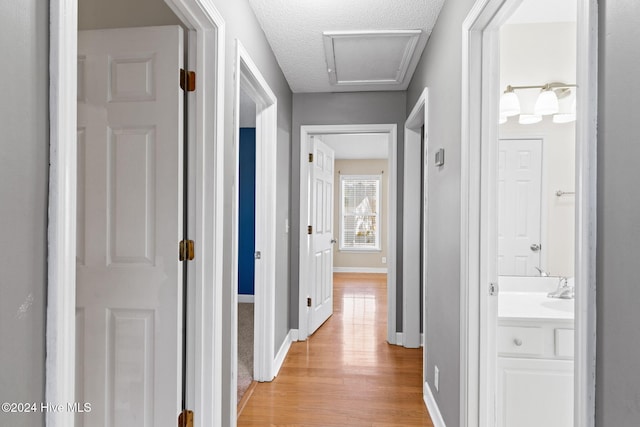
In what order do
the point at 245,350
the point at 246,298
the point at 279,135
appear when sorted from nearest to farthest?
the point at 279,135, the point at 245,350, the point at 246,298

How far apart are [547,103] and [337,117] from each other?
1835 millimetres

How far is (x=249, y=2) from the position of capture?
2107 millimetres

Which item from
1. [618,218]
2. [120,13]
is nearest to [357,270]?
[120,13]

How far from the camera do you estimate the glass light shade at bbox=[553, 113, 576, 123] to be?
2.21m

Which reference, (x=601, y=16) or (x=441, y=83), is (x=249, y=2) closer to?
(x=441, y=83)

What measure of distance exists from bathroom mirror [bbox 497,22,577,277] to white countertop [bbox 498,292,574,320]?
186mm

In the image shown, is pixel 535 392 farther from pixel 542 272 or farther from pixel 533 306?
pixel 542 272

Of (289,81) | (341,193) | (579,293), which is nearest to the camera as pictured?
(579,293)

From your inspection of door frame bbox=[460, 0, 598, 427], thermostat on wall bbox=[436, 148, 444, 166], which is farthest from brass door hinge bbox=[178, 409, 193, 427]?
thermostat on wall bbox=[436, 148, 444, 166]

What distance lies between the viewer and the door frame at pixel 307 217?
11.6ft

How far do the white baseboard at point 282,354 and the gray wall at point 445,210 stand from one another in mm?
1138

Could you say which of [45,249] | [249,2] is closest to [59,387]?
[45,249]

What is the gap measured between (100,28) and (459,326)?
213cm

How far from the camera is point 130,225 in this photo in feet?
5.01
